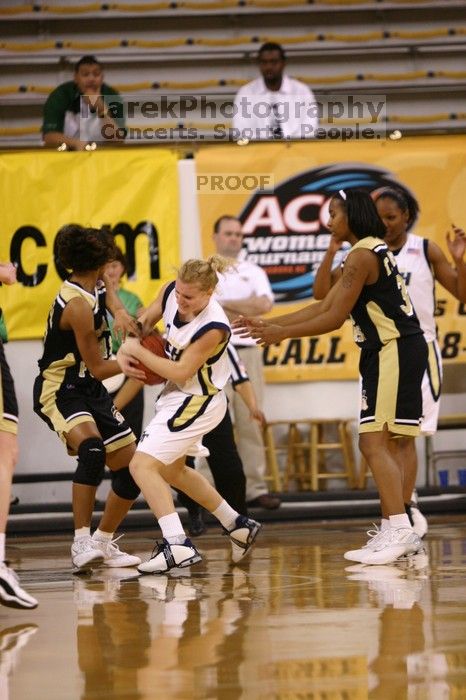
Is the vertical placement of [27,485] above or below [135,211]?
below

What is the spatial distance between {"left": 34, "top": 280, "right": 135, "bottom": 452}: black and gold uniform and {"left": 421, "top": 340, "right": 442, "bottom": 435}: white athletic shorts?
197 centimetres

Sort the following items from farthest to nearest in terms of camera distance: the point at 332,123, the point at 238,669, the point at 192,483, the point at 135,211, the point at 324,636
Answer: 1. the point at 332,123
2. the point at 135,211
3. the point at 192,483
4. the point at 324,636
5. the point at 238,669

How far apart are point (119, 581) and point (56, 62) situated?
27.1 ft

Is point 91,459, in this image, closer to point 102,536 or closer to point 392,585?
point 102,536

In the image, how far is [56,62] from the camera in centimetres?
1280

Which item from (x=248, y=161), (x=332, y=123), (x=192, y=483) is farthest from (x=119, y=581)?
(x=332, y=123)

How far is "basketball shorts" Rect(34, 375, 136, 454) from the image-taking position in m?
6.19

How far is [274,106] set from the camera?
36.8 feet

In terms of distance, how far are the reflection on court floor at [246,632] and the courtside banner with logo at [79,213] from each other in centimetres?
352

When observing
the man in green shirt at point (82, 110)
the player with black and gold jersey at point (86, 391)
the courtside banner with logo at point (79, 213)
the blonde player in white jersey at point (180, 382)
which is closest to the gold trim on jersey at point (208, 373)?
the blonde player in white jersey at point (180, 382)

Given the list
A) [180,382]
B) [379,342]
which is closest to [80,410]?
[180,382]

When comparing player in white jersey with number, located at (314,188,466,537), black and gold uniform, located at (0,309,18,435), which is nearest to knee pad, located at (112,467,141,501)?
black and gold uniform, located at (0,309,18,435)

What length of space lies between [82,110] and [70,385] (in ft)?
15.9

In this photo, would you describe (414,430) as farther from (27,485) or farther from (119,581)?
(27,485)
